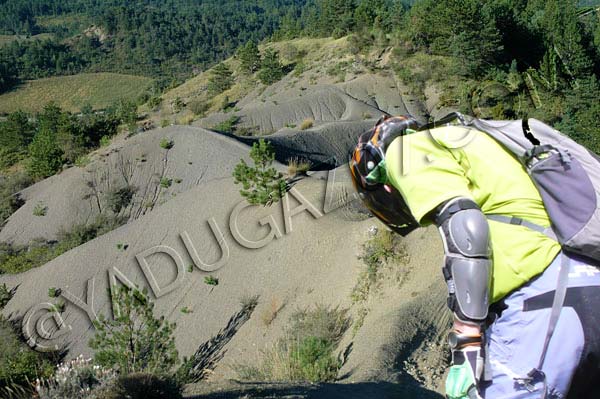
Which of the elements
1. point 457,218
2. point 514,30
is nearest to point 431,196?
point 457,218

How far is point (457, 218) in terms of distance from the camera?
2.19 m

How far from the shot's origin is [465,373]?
2244 mm

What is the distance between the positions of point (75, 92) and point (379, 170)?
405 ft

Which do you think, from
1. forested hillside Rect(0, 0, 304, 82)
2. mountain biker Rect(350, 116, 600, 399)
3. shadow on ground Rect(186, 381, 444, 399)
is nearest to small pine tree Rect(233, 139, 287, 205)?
shadow on ground Rect(186, 381, 444, 399)

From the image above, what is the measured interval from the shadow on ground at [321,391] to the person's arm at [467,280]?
308 cm

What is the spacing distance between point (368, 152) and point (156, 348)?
27.1 feet

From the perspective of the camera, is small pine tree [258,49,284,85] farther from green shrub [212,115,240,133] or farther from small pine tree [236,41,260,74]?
green shrub [212,115,240,133]

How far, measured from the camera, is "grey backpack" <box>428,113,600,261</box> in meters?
2.15

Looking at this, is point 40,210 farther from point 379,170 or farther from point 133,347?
point 379,170

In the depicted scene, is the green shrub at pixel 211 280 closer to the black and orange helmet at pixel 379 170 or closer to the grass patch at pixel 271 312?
the grass patch at pixel 271 312

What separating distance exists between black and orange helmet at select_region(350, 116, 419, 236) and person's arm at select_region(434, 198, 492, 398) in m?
0.45

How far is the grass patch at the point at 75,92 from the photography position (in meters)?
107

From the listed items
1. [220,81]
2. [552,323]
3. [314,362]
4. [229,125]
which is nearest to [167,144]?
[229,125]

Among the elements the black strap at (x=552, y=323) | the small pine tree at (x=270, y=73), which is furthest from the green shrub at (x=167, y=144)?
the small pine tree at (x=270, y=73)
